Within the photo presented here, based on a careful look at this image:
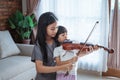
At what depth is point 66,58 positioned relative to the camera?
1224 mm

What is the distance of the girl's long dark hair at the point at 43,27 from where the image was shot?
46.5 inches

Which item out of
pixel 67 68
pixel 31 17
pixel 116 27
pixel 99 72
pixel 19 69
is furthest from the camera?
pixel 31 17

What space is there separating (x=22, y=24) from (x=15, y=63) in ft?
3.68

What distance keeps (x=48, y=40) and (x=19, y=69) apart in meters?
1.81

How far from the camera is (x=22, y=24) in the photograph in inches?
154

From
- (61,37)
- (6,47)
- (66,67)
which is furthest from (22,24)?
(66,67)

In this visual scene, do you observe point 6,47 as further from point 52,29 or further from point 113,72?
point 52,29

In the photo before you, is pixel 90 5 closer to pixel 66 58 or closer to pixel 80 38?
pixel 80 38

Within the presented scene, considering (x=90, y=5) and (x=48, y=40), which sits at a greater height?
(x=90, y=5)

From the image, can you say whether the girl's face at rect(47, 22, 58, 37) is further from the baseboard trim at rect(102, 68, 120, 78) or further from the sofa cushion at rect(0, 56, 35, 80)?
the baseboard trim at rect(102, 68, 120, 78)

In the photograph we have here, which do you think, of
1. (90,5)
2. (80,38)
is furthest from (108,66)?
(90,5)

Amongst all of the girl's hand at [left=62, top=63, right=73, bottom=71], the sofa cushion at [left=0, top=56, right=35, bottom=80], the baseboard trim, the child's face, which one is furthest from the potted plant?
the girl's hand at [left=62, top=63, right=73, bottom=71]

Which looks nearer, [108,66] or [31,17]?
[108,66]

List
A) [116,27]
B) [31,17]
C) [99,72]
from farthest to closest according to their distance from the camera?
[31,17]
[99,72]
[116,27]
